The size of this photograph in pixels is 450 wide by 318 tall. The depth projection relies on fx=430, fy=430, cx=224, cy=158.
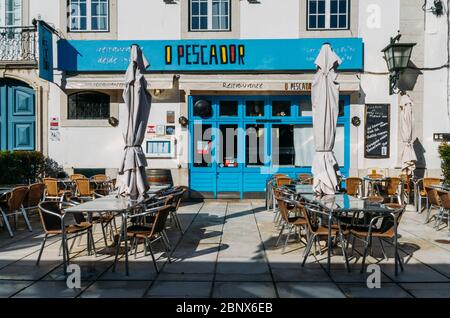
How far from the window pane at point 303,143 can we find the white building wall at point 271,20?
8.56ft

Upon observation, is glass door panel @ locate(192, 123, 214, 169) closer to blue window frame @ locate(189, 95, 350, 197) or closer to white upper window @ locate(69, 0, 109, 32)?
blue window frame @ locate(189, 95, 350, 197)

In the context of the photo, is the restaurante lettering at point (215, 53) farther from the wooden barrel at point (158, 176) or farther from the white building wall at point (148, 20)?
the wooden barrel at point (158, 176)

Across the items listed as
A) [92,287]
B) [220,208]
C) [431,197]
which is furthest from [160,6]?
[92,287]

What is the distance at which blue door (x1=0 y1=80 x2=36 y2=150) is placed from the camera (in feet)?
40.2

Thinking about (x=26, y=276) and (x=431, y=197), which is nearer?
(x=26, y=276)

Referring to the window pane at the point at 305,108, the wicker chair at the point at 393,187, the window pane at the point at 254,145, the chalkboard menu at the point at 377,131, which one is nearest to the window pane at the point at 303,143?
the window pane at the point at 305,108

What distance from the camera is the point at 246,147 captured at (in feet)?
40.0

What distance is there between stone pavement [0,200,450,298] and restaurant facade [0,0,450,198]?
14.8ft

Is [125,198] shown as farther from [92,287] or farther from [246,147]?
[246,147]

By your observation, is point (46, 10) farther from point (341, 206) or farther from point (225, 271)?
point (341, 206)

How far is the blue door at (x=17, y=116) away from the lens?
12258mm

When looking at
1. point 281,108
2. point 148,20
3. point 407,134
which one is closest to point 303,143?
point 281,108
